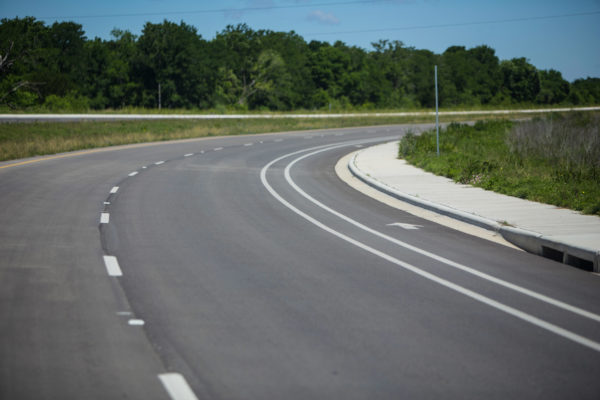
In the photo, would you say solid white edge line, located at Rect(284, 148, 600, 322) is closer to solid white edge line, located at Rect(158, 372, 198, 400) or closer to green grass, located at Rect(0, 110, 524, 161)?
solid white edge line, located at Rect(158, 372, 198, 400)

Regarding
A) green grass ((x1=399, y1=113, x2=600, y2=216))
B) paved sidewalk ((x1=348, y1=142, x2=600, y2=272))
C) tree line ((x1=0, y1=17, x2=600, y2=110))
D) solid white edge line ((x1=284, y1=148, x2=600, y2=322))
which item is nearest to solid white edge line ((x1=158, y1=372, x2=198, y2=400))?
solid white edge line ((x1=284, y1=148, x2=600, y2=322))

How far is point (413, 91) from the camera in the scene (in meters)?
140

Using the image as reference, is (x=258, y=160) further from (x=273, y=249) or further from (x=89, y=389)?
(x=89, y=389)

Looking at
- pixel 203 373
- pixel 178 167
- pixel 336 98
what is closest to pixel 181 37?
pixel 336 98

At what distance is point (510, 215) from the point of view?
12.5m

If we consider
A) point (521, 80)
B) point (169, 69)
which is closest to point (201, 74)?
point (169, 69)

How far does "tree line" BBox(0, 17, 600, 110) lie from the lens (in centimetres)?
8300

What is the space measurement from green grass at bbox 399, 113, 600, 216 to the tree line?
51136 mm

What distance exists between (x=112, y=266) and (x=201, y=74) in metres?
85.9

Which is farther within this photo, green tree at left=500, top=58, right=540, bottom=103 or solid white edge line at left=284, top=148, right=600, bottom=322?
green tree at left=500, top=58, right=540, bottom=103

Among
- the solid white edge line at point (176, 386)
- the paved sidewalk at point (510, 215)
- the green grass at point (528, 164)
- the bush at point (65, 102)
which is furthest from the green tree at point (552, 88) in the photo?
the solid white edge line at point (176, 386)

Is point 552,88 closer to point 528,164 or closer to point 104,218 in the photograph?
point 528,164

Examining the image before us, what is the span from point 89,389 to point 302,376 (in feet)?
5.01

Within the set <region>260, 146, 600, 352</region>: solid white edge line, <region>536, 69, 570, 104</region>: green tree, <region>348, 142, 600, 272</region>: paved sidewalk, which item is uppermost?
<region>536, 69, 570, 104</region>: green tree
